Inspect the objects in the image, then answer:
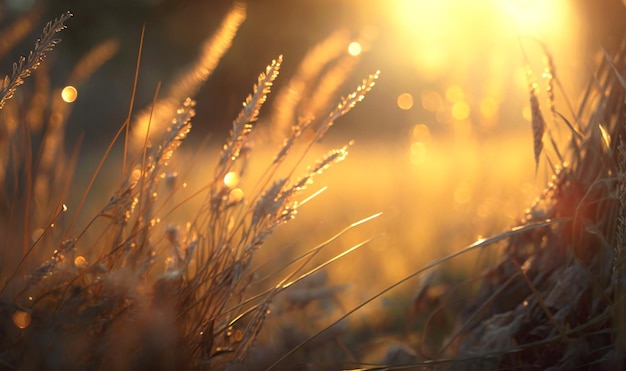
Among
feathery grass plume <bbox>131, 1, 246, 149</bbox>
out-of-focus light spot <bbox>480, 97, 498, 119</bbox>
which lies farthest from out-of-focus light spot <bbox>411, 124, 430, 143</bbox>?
feathery grass plume <bbox>131, 1, 246, 149</bbox>

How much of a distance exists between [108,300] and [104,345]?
2.6 inches

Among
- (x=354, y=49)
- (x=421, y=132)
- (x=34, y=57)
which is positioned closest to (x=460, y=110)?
(x=421, y=132)

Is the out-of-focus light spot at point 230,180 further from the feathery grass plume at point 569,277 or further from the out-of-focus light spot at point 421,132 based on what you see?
the out-of-focus light spot at point 421,132

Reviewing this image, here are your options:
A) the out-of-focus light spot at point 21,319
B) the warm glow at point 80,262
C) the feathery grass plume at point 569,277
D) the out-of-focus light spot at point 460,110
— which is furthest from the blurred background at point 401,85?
the out-of-focus light spot at point 21,319

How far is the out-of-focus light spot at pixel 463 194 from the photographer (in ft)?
10.9

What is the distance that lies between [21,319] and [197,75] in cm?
65

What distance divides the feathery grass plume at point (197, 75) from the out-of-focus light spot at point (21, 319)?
0.50 m

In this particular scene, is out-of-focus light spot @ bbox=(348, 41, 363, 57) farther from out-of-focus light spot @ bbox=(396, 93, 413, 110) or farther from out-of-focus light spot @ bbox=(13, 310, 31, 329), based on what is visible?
out-of-focus light spot @ bbox=(396, 93, 413, 110)

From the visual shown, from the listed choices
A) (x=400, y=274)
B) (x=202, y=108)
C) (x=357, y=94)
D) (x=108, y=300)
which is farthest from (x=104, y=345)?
(x=202, y=108)

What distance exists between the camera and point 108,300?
44.1 inches

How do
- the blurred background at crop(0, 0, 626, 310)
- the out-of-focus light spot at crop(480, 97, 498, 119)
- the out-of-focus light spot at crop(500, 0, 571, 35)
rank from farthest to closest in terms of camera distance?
the out-of-focus light spot at crop(480, 97, 498, 119) < the blurred background at crop(0, 0, 626, 310) < the out-of-focus light spot at crop(500, 0, 571, 35)

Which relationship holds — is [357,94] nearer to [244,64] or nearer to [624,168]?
[624,168]

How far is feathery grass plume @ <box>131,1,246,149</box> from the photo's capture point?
58.4 inches

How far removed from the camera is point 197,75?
1.55m
